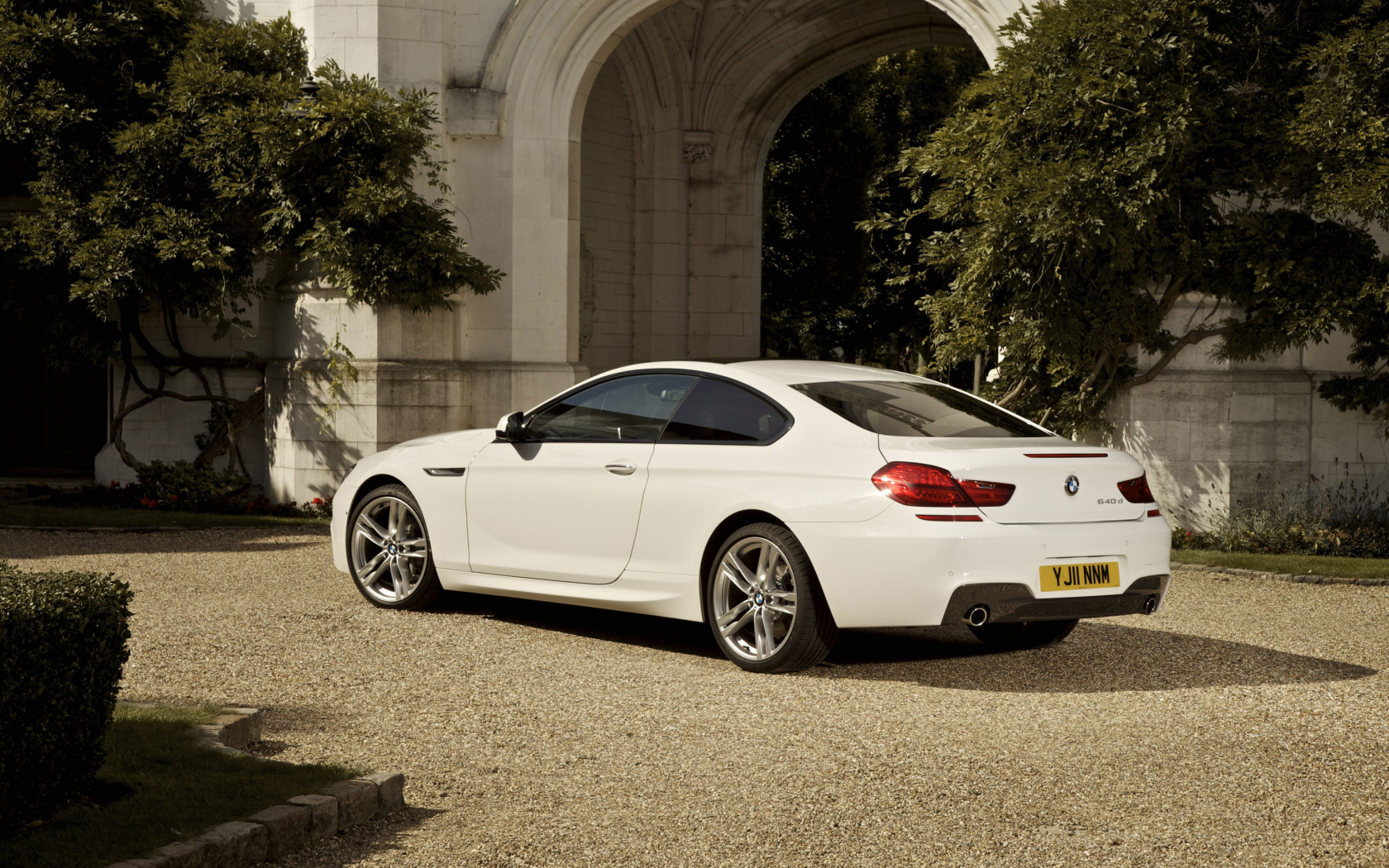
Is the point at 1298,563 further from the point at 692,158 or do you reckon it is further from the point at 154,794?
the point at 692,158

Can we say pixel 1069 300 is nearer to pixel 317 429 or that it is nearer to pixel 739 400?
pixel 739 400

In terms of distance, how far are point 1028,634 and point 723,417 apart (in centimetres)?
194

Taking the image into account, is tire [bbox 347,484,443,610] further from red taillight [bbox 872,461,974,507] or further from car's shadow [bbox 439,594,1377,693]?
red taillight [bbox 872,461,974,507]

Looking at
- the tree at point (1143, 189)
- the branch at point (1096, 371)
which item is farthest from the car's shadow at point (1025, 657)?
the branch at point (1096, 371)

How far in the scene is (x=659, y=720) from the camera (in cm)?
558

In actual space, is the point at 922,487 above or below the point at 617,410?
below

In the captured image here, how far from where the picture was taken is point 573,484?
289 inches

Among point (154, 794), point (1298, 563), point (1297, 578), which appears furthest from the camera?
point (1298, 563)

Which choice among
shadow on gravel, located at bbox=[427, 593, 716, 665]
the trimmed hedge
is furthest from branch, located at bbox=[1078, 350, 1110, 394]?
the trimmed hedge

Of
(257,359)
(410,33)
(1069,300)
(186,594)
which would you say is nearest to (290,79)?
(410,33)

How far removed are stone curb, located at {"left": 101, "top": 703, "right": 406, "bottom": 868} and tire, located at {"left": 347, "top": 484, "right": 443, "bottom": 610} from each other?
3.26m

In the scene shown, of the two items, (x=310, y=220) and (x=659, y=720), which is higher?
(x=310, y=220)

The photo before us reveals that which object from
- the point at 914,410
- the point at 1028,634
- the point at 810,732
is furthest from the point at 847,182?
the point at 810,732

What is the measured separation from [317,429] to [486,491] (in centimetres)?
702
